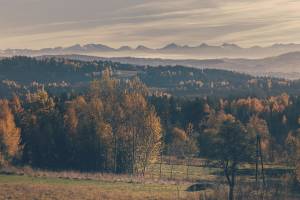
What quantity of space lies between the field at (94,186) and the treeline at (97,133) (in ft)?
20.3

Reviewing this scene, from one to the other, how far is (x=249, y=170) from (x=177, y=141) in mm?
20290

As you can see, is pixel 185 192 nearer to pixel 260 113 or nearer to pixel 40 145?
pixel 40 145

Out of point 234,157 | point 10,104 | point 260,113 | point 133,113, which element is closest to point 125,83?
point 133,113

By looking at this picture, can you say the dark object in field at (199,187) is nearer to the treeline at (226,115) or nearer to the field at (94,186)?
the field at (94,186)

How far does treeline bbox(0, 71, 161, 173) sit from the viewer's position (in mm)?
94312

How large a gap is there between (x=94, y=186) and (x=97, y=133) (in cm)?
2606

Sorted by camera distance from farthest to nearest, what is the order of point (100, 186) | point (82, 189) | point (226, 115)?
point (226, 115) → point (100, 186) → point (82, 189)

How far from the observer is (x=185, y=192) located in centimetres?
6656

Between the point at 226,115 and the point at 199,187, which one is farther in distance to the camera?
the point at 226,115

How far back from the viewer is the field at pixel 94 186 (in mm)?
59531

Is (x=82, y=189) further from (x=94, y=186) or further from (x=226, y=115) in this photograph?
(x=226, y=115)

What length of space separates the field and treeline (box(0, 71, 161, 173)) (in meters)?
6.19

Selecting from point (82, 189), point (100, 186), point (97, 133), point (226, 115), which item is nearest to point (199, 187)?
point (100, 186)

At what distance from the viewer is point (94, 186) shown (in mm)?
69188
